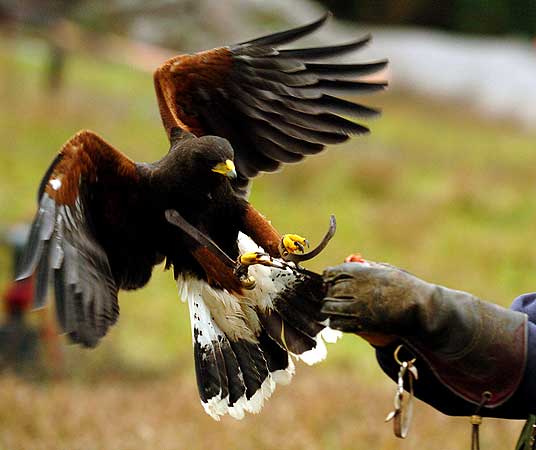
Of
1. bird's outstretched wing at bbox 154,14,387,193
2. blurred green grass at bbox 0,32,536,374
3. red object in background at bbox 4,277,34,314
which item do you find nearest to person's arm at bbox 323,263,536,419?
bird's outstretched wing at bbox 154,14,387,193

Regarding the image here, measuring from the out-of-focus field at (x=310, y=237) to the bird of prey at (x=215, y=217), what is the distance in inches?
Result: 46.8

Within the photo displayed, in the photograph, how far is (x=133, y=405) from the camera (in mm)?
5820

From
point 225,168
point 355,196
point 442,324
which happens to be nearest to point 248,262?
point 225,168

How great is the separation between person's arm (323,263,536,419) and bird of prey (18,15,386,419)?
591 millimetres

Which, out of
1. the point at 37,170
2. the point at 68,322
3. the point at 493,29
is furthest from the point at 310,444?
the point at 493,29

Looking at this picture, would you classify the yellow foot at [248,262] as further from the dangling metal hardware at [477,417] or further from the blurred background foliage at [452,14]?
the blurred background foliage at [452,14]

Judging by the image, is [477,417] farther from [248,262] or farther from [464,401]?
[248,262]

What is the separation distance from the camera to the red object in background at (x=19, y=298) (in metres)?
7.21

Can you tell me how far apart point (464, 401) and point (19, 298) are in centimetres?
510

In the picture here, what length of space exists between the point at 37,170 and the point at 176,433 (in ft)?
22.8

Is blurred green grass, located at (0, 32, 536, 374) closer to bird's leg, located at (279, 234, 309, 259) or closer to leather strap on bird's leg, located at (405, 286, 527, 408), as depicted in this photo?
bird's leg, located at (279, 234, 309, 259)

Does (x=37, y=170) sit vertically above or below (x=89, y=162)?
above

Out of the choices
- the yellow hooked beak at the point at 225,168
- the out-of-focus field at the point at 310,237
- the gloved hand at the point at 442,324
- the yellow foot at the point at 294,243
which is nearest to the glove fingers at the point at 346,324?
the gloved hand at the point at 442,324

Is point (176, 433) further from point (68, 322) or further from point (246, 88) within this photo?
point (68, 322)
